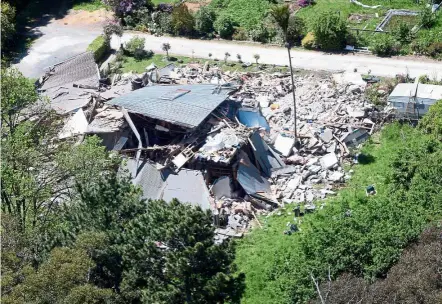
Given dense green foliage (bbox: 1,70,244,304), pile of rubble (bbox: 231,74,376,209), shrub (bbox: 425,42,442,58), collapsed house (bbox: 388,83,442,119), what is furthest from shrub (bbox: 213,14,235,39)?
dense green foliage (bbox: 1,70,244,304)

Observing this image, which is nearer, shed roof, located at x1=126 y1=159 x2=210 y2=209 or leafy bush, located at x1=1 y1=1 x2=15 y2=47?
shed roof, located at x1=126 y1=159 x2=210 y2=209

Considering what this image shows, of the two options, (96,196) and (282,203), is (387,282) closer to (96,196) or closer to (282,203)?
(282,203)

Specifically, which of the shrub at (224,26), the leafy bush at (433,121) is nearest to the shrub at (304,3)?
the shrub at (224,26)

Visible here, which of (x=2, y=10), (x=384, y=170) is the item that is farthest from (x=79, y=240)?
(x=2, y=10)

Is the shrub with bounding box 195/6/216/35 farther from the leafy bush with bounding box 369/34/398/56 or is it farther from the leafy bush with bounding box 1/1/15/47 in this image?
the leafy bush with bounding box 1/1/15/47

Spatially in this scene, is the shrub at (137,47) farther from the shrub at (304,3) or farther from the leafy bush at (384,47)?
the leafy bush at (384,47)

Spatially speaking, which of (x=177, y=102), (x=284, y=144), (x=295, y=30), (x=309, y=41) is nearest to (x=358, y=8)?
(x=295, y=30)
